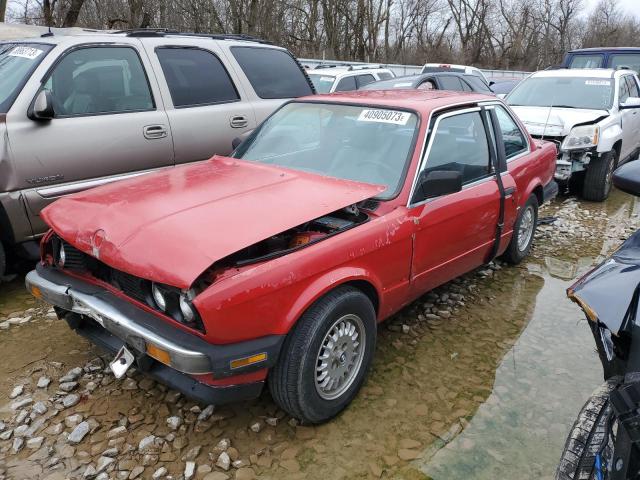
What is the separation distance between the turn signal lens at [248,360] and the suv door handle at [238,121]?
3.49 m

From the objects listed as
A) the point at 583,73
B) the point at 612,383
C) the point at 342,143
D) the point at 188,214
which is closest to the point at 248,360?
the point at 188,214

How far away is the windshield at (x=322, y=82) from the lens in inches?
388

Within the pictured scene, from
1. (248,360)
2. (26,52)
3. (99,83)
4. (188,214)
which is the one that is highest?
(26,52)

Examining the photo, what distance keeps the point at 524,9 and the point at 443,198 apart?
52920mm

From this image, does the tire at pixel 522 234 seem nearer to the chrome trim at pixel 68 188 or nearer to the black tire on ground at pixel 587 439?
the black tire on ground at pixel 587 439

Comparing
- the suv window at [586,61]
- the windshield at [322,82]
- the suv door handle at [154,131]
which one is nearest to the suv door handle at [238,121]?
the suv door handle at [154,131]

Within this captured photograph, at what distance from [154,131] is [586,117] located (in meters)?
5.87

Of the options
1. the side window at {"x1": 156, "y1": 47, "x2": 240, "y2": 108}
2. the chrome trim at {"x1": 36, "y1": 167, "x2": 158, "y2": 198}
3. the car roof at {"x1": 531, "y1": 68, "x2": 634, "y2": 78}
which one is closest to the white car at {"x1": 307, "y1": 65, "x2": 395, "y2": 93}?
the car roof at {"x1": 531, "y1": 68, "x2": 634, "y2": 78}

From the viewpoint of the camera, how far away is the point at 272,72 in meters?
5.94

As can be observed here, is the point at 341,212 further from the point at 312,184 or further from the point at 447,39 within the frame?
the point at 447,39

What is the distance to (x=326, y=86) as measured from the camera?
32.6 ft

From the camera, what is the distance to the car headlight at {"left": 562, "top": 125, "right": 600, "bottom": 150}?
6.87 metres

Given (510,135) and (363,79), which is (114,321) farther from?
(363,79)

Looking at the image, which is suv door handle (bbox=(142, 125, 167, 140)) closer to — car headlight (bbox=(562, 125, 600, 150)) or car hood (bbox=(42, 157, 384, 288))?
car hood (bbox=(42, 157, 384, 288))
